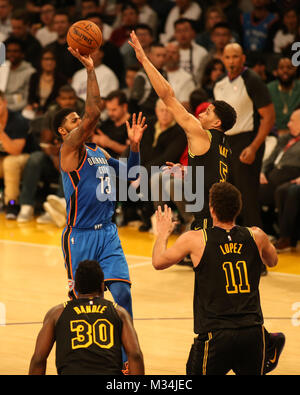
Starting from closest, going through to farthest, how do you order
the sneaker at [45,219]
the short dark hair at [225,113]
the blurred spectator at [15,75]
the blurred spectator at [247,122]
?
the short dark hair at [225,113]
the blurred spectator at [247,122]
the sneaker at [45,219]
the blurred spectator at [15,75]

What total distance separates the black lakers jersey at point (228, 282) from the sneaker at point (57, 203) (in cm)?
660

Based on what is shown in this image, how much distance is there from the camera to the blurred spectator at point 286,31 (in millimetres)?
12570

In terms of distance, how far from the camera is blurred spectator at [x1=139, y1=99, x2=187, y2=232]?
10570 mm

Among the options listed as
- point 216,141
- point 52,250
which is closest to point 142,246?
point 52,250

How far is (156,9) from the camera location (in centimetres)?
1485

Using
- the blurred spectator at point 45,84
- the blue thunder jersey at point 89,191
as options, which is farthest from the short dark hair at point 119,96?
the blue thunder jersey at point 89,191

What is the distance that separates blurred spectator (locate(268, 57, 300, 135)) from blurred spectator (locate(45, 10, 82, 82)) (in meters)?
4.07

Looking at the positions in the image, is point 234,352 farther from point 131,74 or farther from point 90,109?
point 131,74

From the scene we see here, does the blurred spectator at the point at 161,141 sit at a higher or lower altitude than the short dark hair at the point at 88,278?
higher

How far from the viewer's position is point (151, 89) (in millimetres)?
11922

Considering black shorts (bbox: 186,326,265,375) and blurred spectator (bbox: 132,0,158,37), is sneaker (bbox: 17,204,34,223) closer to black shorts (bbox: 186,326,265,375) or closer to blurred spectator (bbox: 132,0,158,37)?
blurred spectator (bbox: 132,0,158,37)

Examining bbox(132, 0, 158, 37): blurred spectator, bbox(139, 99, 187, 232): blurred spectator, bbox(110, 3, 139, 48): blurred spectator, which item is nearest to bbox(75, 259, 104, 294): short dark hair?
bbox(139, 99, 187, 232): blurred spectator

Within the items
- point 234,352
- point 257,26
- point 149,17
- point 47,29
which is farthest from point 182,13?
point 234,352

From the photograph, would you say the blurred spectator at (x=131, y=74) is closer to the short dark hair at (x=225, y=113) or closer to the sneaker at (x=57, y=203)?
the sneaker at (x=57, y=203)
